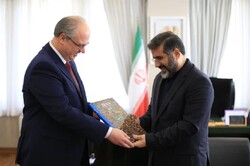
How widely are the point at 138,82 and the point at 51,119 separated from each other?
122 inches

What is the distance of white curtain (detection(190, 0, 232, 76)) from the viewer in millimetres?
5035

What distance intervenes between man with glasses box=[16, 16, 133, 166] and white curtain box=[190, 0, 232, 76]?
3.55 meters

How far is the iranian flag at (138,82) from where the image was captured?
15.7 feet

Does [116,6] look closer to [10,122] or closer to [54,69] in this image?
[10,122]

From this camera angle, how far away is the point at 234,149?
7.07 feet

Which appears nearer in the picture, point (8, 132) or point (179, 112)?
point (179, 112)

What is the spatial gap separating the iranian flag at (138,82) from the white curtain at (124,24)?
0.18 meters

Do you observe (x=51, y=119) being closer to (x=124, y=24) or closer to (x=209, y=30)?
(x=124, y=24)

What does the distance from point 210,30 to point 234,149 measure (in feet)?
10.7

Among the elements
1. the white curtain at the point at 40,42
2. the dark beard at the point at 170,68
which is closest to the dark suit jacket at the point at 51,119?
the dark beard at the point at 170,68

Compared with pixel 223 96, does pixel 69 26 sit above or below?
above

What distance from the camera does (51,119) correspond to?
5.85ft

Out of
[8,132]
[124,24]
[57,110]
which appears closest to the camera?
[57,110]

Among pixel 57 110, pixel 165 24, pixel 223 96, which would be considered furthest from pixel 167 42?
pixel 165 24
